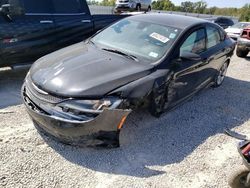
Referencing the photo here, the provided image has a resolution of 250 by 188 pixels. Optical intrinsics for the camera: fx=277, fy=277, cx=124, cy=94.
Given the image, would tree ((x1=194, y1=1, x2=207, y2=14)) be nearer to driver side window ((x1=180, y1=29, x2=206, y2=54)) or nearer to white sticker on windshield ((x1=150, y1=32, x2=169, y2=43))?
driver side window ((x1=180, y1=29, x2=206, y2=54))

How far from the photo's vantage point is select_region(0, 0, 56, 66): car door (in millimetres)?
4832

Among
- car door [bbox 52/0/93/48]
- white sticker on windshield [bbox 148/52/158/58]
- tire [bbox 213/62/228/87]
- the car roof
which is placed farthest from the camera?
tire [bbox 213/62/228/87]

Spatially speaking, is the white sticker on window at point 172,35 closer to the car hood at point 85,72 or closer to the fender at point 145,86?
the fender at point 145,86

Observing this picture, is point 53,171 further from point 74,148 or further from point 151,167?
point 151,167

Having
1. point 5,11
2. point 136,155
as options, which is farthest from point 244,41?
point 5,11

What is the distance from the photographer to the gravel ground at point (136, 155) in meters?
2.91

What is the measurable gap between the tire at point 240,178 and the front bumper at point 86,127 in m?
1.27

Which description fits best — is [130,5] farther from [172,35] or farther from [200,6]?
[200,6]

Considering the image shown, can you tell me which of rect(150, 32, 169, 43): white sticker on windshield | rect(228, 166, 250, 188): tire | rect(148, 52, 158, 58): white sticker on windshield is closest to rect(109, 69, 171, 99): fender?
rect(148, 52, 158, 58): white sticker on windshield

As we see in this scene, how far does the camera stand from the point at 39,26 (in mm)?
5234

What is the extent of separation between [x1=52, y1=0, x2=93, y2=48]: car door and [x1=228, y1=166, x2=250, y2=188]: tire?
4195 mm

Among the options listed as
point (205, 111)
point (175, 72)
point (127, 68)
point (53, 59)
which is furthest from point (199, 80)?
point (53, 59)

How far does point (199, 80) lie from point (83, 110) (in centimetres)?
257

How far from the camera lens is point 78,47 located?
14.4ft
